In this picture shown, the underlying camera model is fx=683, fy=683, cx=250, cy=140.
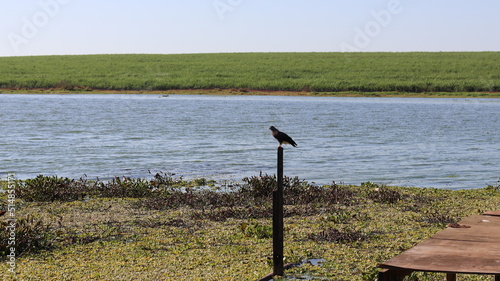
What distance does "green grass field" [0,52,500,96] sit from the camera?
71875 mm

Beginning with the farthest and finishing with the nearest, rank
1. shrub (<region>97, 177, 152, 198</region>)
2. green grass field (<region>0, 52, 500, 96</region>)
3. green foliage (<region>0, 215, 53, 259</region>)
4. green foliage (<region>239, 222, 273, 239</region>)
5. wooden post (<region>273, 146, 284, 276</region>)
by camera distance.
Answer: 1. green grass field (<region>0, 52, 500, 96</region>)
2. shrub (<region>97, 177, 152, 198</region>)
3. green foliage (<region>239, 222, 273, 239</region>)
4. green foliage (<region>0, 215, 53, 259</region>)
5. wooden post (<region>273, 146, 284, 276</region>)

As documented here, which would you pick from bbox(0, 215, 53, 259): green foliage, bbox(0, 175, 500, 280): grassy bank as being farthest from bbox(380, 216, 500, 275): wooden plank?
bbox(0, 215, 53, 259): green foliage

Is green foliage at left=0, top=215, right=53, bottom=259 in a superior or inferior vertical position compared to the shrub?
inferior

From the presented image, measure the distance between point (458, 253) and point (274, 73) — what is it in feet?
259

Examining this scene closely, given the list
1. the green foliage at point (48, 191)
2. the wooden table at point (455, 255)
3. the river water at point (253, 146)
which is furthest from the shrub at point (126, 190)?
the wooden table at point (455, 255)

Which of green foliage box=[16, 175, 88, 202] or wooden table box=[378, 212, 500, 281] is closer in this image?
wooden table box=[378, 212, 500, 281]

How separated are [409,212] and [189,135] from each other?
55.5 feet

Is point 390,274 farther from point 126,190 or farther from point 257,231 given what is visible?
point 126,190

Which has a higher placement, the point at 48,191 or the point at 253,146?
the point at 253,146

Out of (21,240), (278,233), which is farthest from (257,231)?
(21,240)

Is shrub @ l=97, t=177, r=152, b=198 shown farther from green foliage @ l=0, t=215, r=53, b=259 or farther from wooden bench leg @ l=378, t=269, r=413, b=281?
wooden bench leg @ l=378, t=269, r=413, b=281

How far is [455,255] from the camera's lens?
5844mm

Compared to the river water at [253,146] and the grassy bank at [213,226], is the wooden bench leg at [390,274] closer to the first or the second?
the grassy bank at [213,226]

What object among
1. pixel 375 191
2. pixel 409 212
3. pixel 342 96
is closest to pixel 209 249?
pixel 409 212
